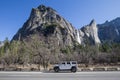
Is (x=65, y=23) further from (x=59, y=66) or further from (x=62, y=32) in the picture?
(x=59, y=66)

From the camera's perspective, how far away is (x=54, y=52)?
66.1 m

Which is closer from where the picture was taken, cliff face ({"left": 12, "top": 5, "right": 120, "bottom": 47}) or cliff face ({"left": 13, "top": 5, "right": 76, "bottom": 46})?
cliff face ({"left": 13, "top": 5, "right": 76, "bottom": 46})

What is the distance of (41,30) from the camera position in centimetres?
16400

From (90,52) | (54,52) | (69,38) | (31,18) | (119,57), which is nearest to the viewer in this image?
(54,52)

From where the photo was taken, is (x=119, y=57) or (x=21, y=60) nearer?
(x=21, y=60)

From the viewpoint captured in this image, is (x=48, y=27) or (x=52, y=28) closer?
(x=52, y=28)

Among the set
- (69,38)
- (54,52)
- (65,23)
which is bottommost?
(54,52)

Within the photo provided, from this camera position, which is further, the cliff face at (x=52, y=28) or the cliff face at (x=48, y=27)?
the cliff face at (x=52, y=28)

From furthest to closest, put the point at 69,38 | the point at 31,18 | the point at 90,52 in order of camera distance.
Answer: the point at 31,18, the point at 69,38, the point at 90,52

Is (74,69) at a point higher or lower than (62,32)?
lower

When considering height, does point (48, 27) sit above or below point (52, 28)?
above

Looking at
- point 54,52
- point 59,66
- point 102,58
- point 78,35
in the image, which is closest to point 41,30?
point 78,35

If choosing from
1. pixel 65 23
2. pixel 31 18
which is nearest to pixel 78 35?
pixel 65 23

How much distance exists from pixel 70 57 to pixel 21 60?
60.3 ft
